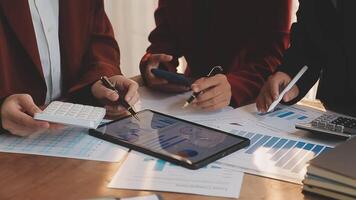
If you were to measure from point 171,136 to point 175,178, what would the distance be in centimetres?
A: 16

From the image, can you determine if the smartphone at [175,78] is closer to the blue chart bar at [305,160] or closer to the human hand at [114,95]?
the human hand at [114,95]

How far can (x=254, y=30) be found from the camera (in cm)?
135

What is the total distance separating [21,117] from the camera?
3.02ft

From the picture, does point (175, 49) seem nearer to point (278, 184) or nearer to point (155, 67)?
point (155, 67)

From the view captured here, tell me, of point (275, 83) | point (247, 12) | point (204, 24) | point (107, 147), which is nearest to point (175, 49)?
point (204, 24)

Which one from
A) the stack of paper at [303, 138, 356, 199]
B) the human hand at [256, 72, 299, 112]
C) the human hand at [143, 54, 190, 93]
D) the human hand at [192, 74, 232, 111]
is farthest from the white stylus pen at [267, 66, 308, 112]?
the stack of paper at [303, 138, 356, 199]

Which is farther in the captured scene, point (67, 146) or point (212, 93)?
point (212, 93)

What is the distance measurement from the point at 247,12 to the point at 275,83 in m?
0.28

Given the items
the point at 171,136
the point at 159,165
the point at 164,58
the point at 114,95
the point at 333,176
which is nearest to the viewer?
the point at 333,176

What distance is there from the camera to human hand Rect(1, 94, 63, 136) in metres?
0.92

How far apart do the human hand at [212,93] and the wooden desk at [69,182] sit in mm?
349

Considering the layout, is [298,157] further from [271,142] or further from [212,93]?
[212,93]

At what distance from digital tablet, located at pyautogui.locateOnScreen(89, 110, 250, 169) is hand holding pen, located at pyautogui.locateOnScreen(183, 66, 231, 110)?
0.13 m

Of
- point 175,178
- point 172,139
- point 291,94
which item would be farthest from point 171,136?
point 291,94
